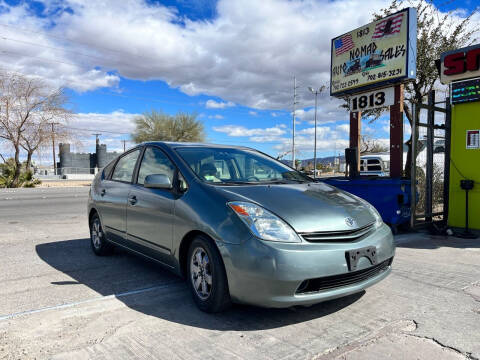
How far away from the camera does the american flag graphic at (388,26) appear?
852 centimetres

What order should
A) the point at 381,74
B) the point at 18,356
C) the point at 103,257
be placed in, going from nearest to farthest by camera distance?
1. the point at 18,356
2. the point at 103,257
3. the point at 381,74

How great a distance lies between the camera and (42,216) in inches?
400

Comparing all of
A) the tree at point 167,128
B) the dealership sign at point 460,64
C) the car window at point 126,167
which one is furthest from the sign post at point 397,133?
the tree at point 167,128

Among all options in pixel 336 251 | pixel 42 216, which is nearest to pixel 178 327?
pixel 336 251

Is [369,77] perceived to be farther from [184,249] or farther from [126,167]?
[184,249]

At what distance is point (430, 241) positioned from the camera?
22.4ft

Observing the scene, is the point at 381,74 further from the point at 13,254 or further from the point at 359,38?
the point at 13,254

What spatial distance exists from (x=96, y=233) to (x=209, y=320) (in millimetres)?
2996

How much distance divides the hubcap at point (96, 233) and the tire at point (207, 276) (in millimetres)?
2425

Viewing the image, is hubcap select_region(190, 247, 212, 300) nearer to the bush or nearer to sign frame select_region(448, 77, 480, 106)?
sign frame select_region(448, 77, 480, 106)

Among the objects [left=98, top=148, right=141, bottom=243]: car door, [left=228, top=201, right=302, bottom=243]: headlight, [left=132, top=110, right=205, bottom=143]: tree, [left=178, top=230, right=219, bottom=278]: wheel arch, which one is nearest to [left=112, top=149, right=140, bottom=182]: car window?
[left=98, top=148, right=141, bottom=243]: car door

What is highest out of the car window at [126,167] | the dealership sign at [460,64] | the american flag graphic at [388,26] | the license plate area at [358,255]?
the american flag graphic at [388,26]

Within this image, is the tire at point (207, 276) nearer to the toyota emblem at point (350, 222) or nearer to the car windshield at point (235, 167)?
the car windshield at point (235, 167)

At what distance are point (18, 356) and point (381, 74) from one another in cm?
863
